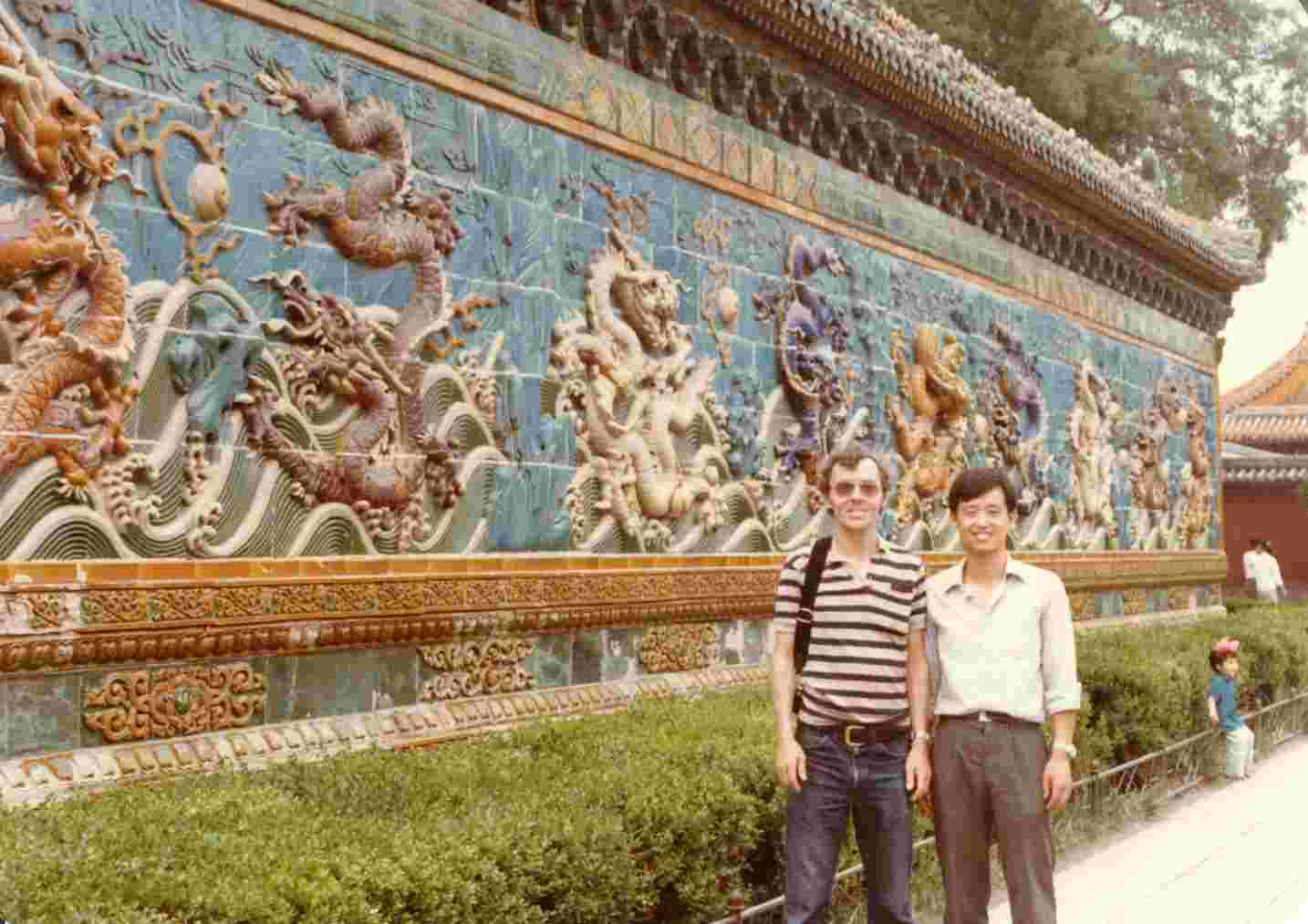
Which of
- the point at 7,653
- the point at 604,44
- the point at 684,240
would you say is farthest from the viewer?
the point at 684,240

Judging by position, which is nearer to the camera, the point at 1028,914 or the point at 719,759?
the point at 1028,914

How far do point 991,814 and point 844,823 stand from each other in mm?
454

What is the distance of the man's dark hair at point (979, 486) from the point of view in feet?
16.1

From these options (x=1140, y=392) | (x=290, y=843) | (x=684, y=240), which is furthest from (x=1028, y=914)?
(x=1140, y=392)

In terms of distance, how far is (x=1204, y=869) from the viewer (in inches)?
318

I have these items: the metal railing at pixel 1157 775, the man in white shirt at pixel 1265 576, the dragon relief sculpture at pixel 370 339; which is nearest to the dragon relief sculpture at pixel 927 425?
the metal railing at pixel 1157 775

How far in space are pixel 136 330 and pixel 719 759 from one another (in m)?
2.80

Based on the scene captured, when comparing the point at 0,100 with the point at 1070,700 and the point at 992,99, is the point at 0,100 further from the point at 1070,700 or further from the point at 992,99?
the point at 992,99

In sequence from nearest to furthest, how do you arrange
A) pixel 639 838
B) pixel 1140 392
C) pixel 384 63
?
1. pixel 639 838
2. pixel 384 63
3. pixel 1140 392

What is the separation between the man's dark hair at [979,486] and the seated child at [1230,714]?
7.08 metres

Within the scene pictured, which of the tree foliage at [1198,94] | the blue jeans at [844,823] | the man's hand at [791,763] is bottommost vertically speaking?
the blue jeans at [844,823]

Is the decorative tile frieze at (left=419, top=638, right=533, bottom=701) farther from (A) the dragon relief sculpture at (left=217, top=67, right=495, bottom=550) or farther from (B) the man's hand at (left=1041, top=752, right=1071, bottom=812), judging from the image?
(B) the man's hand at (left=1041, top=752, right=1071, bottom=812)

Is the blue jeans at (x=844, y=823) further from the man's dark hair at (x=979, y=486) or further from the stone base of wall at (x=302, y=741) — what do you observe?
the stone base of wall at (x=302, y=741)

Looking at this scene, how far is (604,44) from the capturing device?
30.7 feet
